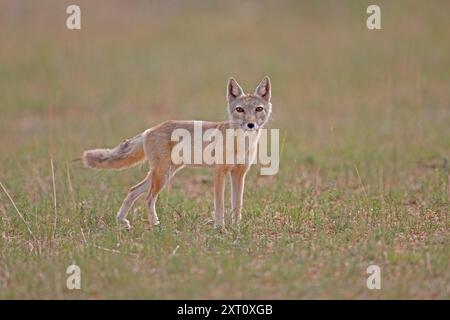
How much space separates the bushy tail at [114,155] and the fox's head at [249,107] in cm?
126

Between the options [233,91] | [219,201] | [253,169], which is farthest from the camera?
[253,169]

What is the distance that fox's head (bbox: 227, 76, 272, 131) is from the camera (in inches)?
356

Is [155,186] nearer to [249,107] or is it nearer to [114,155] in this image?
[114,155]

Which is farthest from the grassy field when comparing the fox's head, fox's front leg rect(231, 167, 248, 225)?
the fox's head

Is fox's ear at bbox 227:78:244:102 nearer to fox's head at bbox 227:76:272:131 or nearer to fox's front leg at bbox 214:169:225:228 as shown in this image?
fox's head at bbox 227:76:272:131

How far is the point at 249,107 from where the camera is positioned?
9172mm

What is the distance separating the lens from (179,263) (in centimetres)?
742

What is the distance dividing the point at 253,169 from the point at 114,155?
390 cm

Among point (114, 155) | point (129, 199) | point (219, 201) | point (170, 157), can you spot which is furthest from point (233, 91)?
point (129, 199)

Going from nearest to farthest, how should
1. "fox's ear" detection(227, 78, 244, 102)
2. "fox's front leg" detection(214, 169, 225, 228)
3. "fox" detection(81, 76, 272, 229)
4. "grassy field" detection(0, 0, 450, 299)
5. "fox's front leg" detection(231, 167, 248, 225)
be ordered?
"grassy field" detection(0, 0, 450, 299), "fox's front leg" detection(214, 169, 225, 228), "fox" detection(81, 76, 272, 229), "fox's front leg" detection(231, 167, 248, 225), "fox's ear" detection(227, 78, 244, 102)

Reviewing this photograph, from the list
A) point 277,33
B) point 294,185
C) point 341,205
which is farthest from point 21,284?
point 277,33

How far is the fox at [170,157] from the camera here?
29.7ft

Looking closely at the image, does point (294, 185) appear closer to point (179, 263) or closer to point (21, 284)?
point (179, 263)
